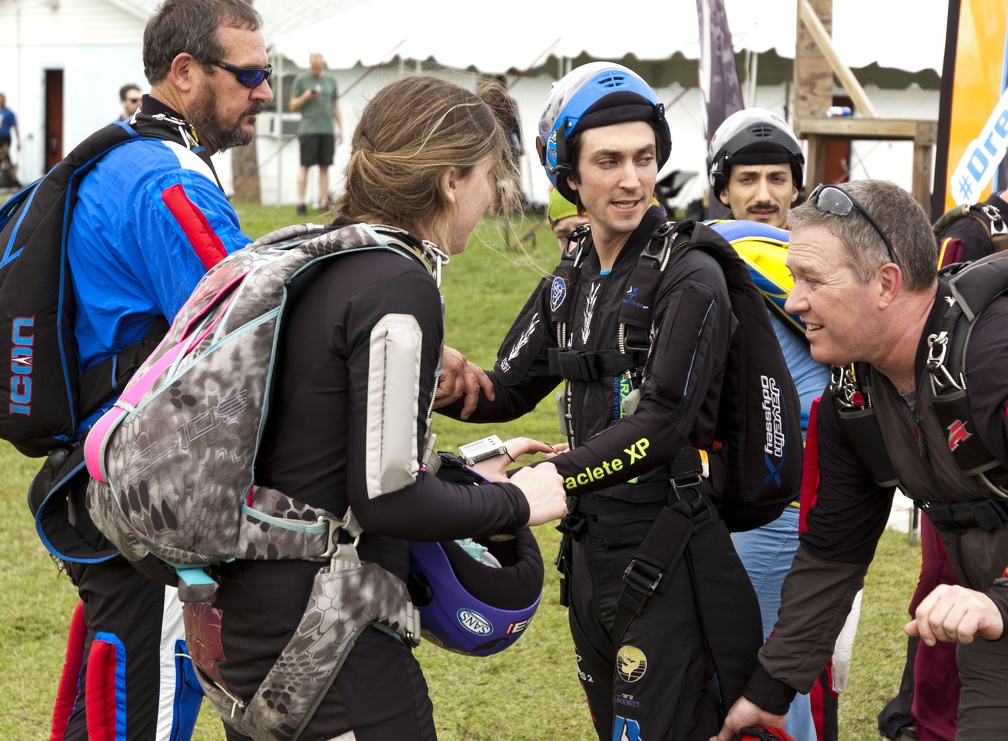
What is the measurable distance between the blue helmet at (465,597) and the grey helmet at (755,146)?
99.8 inches

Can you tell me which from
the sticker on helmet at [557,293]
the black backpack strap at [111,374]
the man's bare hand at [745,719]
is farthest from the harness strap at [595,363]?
the black backpack strap at [111,374]

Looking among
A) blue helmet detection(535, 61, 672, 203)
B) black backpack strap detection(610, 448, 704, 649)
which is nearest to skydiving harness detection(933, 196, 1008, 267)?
blue helmet detection(535, 61, 672, 203)

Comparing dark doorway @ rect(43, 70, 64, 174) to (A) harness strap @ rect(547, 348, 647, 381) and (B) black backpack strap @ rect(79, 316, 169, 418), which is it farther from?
(A) harness strap @ rect(547, 348, 647, 381)

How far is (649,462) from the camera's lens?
10.1 ft

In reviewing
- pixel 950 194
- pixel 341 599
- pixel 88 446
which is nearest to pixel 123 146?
pixel 88 446

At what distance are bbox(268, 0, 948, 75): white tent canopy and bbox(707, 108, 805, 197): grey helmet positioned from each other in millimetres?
13888

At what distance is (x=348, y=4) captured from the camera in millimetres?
33750

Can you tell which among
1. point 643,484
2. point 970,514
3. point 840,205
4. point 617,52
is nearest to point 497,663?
point 643,484

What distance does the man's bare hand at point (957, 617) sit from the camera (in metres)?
2.46

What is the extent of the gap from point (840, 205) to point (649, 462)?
78 cm

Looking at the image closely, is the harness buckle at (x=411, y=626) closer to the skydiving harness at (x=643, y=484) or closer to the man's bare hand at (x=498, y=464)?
the man's bare hand at (x=498, y=464)

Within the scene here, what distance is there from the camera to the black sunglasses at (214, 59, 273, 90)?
149 inches

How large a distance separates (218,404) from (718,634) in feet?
4.80

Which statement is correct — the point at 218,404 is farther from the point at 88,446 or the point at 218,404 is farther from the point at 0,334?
the point at 0,334
